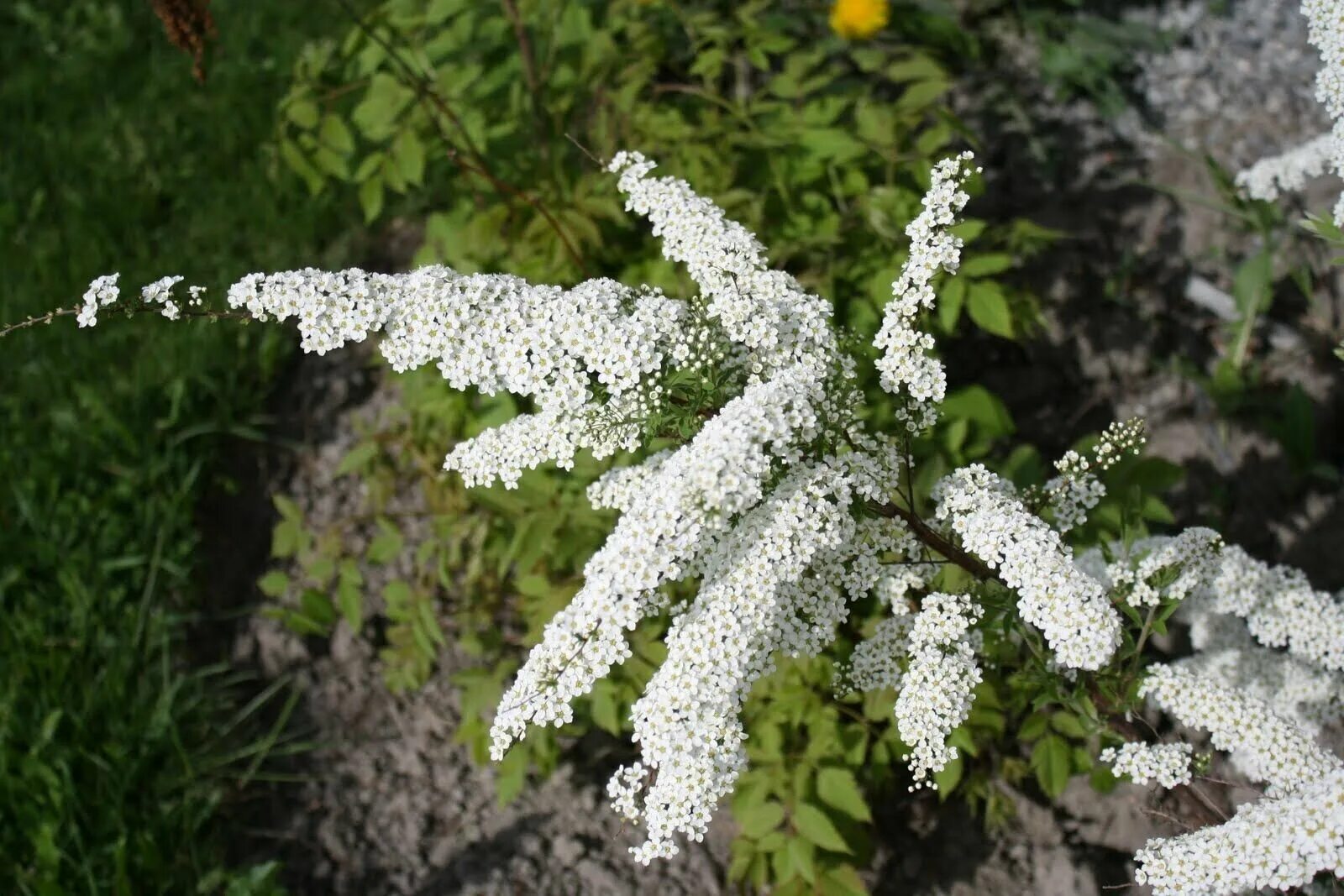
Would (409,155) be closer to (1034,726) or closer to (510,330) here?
(510,330)

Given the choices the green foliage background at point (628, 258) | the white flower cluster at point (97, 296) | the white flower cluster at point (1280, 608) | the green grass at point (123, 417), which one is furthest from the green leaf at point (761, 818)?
the white flower cluster at point (97, 296)

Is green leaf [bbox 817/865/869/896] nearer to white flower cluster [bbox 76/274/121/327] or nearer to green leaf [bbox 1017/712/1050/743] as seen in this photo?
green leaf [bbox 1017/712/1050/743]

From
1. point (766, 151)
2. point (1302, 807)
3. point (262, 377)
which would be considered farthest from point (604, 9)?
point (1302, 807)

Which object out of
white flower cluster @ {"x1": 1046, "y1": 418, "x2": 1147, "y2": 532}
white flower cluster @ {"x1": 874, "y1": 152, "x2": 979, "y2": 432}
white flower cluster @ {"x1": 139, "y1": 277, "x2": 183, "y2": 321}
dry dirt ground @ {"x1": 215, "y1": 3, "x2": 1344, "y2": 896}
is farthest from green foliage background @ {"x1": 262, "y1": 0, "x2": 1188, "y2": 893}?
white flower cluster @ {"x1": 139, "y1": 277, "x2": 183, "y2": 321}

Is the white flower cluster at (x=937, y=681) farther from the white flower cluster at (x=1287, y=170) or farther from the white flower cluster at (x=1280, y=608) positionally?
A: the white flower cluster at (x=1287, y=170)

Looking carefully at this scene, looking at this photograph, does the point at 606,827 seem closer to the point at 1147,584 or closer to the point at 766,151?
the point at 1147,584
